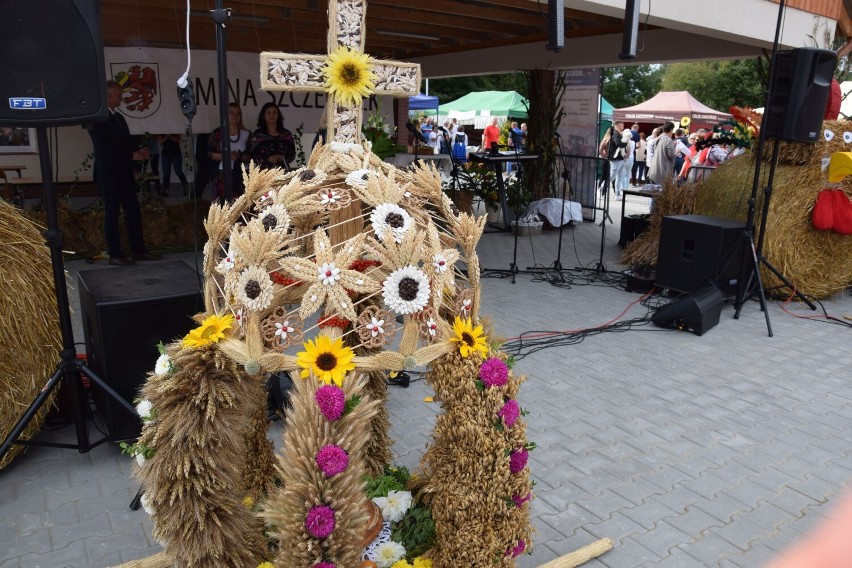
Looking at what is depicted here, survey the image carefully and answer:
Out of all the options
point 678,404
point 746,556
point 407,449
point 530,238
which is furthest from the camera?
point 530,238

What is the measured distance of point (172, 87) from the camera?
814 centimetres

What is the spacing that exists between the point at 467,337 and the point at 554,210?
869 cm

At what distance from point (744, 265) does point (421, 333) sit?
5191 mm

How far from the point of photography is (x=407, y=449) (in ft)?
→ 12.0

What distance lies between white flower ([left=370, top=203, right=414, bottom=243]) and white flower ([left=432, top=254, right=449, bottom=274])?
0.12 meters

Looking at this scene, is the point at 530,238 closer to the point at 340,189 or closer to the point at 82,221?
the point at 82,221

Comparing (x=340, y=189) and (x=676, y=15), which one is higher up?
(x=676, y=15)

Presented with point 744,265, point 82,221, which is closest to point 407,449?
point 744,265

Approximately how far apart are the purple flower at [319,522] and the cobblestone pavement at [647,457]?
1.32m

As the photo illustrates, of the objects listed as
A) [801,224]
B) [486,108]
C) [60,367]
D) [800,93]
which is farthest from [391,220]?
[486,108]

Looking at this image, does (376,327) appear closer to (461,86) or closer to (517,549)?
(517,549)

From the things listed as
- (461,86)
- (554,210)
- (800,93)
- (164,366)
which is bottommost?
(554,210)

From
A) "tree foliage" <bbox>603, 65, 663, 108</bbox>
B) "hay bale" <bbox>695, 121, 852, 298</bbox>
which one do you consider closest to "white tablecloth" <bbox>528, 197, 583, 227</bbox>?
"hay bale" <bbox>695, 121, 852, 298</bbox>

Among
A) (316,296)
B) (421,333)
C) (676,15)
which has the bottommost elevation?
(421,333)
